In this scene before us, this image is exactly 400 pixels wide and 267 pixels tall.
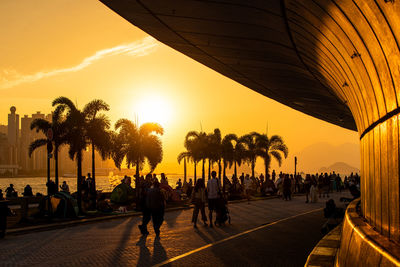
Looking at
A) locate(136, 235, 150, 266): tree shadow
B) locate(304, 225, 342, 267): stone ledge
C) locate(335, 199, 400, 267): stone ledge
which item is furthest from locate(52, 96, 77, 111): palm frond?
locate(335, 199, 400, 267): stone ledge

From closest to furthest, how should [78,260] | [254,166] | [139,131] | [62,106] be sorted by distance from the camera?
[78,260] → [62,106] → [139,131] → [254,166]

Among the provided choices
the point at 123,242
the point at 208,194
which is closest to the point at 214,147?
the point at 208,194

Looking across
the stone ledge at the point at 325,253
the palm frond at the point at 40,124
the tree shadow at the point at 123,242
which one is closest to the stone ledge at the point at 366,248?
the stone ledge at the point at 325,253

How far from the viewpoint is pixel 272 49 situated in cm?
1147

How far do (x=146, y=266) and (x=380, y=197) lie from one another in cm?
456

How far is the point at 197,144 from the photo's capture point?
61.5 metres

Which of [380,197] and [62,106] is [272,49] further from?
[62,106]

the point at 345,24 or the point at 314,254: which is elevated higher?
the point at 345,24

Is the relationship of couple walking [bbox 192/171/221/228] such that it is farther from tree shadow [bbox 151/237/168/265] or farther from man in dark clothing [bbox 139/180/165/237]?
tree shadow [bbox 151/237/168/265]

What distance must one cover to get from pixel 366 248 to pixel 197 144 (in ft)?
184

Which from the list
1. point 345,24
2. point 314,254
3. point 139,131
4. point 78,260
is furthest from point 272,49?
point 139,131

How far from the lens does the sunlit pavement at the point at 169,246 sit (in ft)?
30.5

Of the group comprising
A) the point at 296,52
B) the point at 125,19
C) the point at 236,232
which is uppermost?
the point at 125,19

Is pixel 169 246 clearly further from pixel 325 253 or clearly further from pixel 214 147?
pixel 214 147
